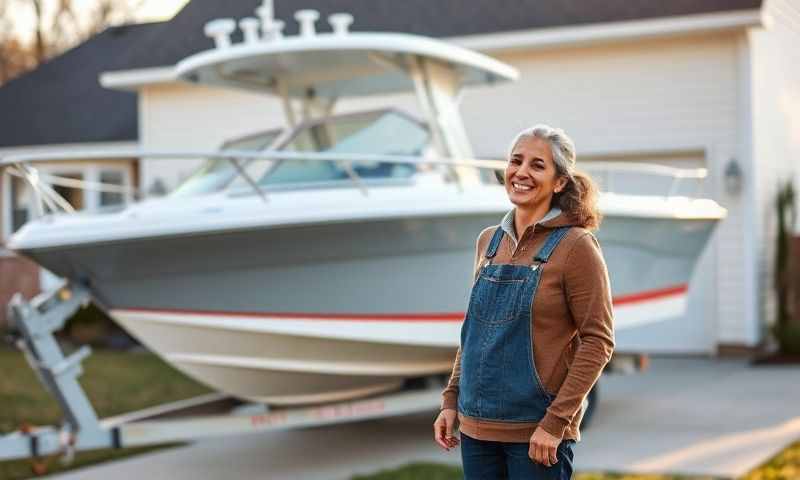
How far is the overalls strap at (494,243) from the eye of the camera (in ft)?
12.0

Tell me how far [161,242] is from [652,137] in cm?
773

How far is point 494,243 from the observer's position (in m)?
3.70

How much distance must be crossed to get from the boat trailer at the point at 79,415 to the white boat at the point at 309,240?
0.61 ft

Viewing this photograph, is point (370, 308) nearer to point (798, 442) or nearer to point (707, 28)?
point (798, 442)

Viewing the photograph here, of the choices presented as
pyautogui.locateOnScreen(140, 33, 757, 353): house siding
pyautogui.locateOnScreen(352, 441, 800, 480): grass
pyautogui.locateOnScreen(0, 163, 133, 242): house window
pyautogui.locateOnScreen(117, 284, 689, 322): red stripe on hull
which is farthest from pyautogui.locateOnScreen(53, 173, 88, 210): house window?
pyautogui.locateOnScreen(352, 441, 800, 480): grass

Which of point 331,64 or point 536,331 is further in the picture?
point 331,64

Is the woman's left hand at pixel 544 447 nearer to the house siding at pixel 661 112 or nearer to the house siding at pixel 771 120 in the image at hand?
the house siding at pixel 661 112

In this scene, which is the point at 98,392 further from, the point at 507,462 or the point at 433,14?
the point at 507,462

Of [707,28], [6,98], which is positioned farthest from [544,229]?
[6,98]

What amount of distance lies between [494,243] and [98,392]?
8.21 m

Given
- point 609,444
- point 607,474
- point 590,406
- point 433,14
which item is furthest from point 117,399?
point 433,14

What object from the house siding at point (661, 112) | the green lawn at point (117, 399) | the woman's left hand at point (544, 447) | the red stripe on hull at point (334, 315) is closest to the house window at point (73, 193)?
the green lawn at point (117, 399)

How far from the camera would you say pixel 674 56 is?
13156mm

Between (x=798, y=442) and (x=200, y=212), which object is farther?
(x=798, y=442)
